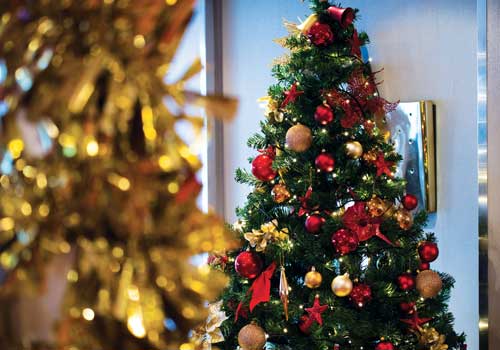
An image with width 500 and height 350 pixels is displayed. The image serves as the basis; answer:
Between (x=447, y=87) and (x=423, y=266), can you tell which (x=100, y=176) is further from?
(x=447, y=87)

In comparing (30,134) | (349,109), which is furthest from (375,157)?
(30,134)

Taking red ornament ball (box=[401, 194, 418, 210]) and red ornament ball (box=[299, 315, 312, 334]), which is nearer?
red ornament ball (box=[299, 315, 312, 334])

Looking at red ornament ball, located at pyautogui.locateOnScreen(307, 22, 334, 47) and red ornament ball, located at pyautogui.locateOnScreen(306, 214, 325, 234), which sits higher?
red ornament ball, located at pyautogui.locateOnScreen(307, 22, 334, 47)

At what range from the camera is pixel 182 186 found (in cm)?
31

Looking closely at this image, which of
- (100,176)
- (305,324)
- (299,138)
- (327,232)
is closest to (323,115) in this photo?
(299,138)

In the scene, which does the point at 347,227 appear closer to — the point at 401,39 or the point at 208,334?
the point at 208,334

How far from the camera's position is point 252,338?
1.77 m

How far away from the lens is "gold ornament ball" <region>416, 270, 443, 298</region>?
5.97ft

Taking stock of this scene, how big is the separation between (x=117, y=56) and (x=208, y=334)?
1.50m

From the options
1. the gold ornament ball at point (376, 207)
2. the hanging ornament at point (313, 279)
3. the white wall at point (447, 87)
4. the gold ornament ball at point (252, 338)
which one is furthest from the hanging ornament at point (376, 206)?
the white wall at point (447, 87)

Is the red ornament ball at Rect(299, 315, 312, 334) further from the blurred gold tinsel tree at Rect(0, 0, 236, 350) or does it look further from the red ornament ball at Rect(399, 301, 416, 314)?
the blurred gold tinsel tree at Rect(0, 0, 236, 350)

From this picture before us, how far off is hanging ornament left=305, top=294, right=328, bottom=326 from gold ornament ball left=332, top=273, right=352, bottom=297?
0.06 metres

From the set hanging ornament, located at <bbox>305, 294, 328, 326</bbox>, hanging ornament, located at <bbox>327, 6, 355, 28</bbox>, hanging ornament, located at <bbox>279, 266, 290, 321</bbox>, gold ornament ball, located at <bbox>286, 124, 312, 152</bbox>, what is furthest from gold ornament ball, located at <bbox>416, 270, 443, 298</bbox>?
hanging ornament, located at <bbox>327, 6, 355, 28</bbox>

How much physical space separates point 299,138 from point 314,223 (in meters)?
0.25
